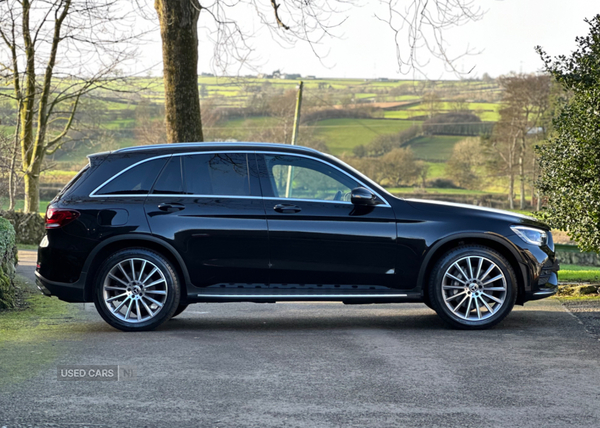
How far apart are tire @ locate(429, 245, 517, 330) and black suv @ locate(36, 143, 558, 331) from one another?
1cm

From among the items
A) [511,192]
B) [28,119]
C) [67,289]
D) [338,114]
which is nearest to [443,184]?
[511,192]

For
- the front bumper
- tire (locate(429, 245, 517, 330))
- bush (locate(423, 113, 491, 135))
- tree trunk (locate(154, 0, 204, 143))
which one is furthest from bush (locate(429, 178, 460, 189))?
tire (locate(429, 245, 517, 330))

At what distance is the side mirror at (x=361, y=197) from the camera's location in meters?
7.61

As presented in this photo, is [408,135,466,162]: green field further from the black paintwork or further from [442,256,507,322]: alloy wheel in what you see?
the black paintwork

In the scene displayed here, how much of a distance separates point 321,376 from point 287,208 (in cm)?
224

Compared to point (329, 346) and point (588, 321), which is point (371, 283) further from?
point (588, 321)

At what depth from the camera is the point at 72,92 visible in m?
31.4

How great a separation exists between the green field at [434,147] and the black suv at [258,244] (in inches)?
Answer: 3982

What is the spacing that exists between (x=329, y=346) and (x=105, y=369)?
201cm

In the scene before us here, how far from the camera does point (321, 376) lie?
5832 mm

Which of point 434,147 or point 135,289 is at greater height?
point 434,147

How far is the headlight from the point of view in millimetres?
7840

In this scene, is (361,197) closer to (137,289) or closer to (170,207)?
(170,207)

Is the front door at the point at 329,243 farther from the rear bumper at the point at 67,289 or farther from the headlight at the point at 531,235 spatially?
the rear bumper at the point at 67,289
